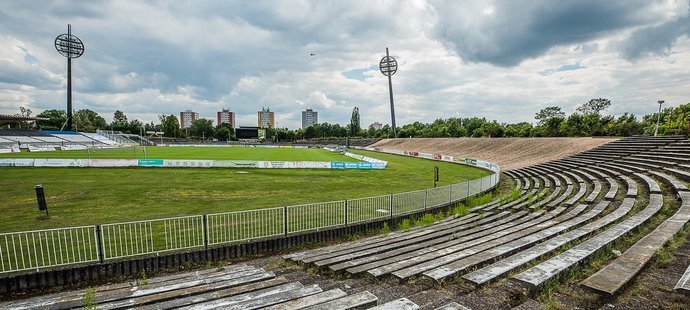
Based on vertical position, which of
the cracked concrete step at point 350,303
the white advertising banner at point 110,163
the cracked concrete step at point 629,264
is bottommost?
the white advertising banner at point 110,163

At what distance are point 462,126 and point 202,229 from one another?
108288 mm

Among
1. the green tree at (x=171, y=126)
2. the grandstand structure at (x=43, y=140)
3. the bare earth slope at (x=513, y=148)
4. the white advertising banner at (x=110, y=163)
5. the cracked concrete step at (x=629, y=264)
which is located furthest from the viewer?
the green tree at (x=171, y=126)

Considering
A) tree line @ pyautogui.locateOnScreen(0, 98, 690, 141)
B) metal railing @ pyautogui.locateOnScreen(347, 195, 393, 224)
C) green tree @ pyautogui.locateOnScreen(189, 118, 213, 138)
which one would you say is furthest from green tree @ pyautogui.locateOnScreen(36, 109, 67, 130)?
metal railing @ pyautogui.locateOnScreen(347, 195, 393, 224)

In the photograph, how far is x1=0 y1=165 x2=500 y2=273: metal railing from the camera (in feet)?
26.8

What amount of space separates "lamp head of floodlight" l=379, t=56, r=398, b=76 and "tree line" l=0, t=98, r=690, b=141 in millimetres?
21504

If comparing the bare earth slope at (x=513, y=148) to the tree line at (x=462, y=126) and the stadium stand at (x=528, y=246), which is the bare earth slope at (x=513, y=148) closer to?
the tree line at (x=462, y=126)

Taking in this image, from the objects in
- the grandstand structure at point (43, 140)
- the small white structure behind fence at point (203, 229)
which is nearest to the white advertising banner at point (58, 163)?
the small white structure behind fence at point (203, 229)

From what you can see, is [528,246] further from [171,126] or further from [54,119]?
[54,119]

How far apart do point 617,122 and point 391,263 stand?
61.8 metres

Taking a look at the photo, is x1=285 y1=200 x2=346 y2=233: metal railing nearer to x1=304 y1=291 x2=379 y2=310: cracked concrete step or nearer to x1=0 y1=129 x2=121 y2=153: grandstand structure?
x1=304 y1=291 x2=379 y2=310: cracked concrete step

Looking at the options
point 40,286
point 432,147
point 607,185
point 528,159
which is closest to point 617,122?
point 528,159

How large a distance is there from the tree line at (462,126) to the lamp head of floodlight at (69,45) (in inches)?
906

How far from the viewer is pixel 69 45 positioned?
7206cm

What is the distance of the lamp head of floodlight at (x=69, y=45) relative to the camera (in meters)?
70.9
